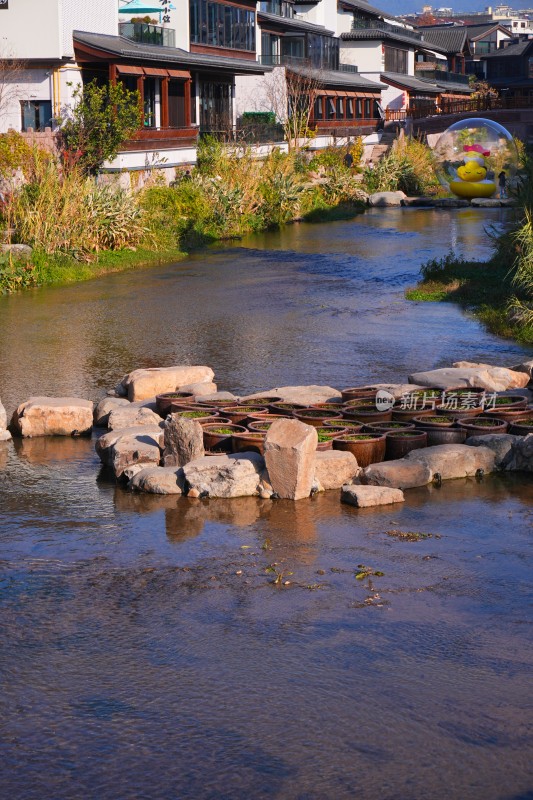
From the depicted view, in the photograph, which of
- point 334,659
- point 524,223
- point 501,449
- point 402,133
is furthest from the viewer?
point 402,133

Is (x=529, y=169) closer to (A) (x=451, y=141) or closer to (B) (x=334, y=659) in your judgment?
(A) (x=451, y=141)

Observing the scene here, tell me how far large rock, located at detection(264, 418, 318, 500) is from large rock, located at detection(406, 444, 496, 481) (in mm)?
1355

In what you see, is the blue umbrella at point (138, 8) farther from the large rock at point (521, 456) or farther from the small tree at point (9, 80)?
the large rock at point (521, 456)

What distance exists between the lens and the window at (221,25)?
47312 mm

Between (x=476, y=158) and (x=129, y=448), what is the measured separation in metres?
16.2

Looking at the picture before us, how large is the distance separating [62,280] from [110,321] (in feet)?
17.2

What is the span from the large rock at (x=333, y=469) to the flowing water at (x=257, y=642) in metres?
0.29

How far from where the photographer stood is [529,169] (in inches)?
935

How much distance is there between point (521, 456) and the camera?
41.1 ft

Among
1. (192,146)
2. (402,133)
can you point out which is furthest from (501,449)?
(402,133)

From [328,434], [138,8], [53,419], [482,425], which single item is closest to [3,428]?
[53,419]

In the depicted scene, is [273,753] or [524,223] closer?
[273,753]

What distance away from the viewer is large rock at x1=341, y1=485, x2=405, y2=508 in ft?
37.6

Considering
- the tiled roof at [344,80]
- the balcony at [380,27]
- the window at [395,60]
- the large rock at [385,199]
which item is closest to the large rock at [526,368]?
the large rock at [385,199]
